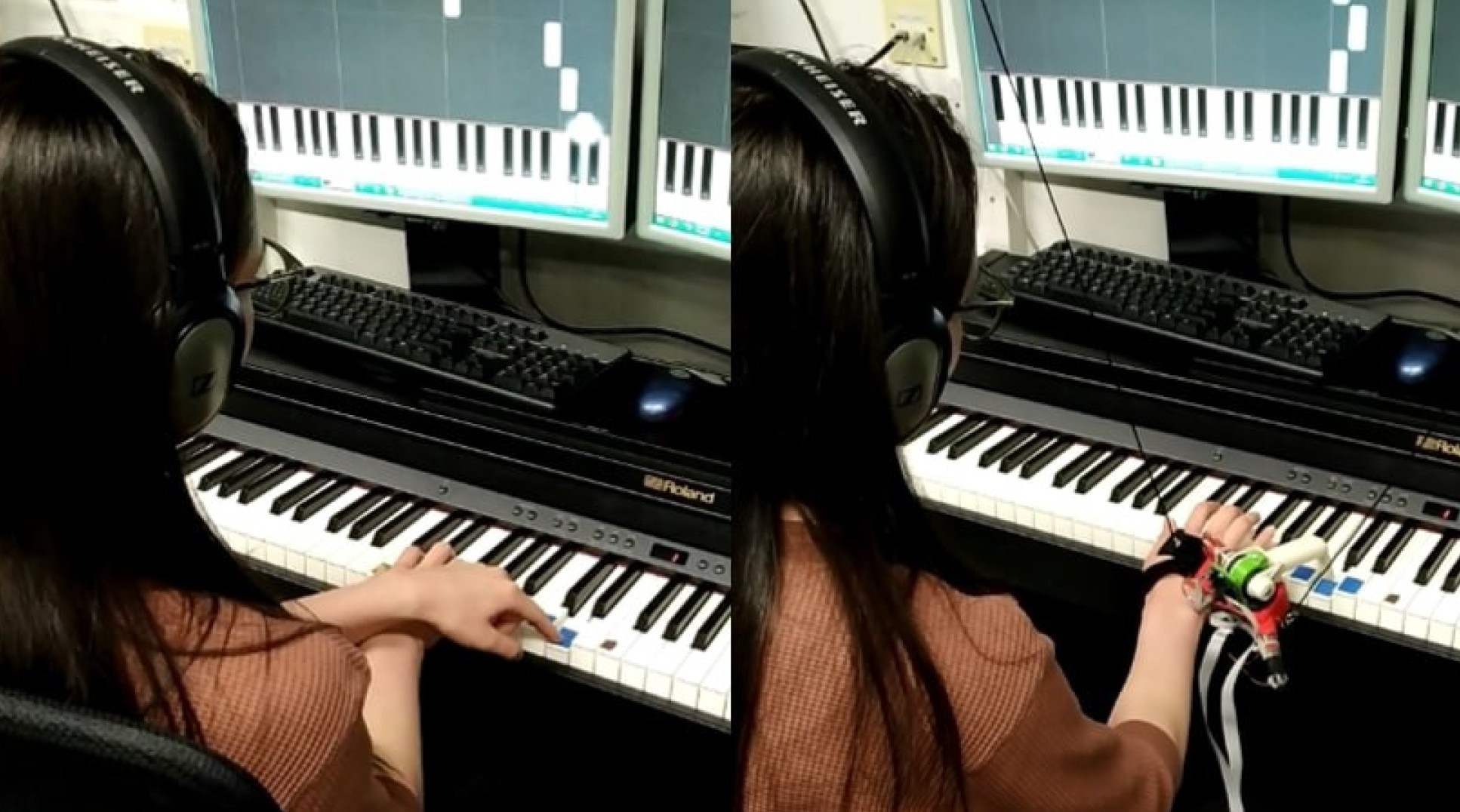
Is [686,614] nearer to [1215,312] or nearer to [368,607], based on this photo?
[368,607]

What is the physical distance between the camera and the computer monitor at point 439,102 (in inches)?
35.2

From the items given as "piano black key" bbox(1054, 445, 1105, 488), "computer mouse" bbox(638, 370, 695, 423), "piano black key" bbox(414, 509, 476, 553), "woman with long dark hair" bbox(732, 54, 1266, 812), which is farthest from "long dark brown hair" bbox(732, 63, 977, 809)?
"piano black key" bbox(414, 509, 476, 553)

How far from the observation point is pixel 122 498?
82 centimetres

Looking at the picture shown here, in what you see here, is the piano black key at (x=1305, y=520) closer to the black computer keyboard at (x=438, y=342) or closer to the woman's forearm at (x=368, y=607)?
the black computer keyboard at (x=438, y=342)

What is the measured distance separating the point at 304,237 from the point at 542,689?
385 millimetres

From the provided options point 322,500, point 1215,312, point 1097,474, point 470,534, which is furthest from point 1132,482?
point 322,500

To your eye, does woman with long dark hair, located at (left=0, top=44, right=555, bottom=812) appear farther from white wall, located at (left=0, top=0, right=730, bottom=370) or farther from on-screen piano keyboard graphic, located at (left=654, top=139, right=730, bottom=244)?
on-screen piano keyboard graphic, located at (left=654, top=139, right=730, bottom=244)

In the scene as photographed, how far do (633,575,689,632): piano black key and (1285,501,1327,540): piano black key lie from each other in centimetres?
43

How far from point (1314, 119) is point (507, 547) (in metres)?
0.64

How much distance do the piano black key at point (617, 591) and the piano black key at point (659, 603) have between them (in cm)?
2

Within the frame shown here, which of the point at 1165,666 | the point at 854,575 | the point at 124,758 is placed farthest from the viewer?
the point at 1165,666

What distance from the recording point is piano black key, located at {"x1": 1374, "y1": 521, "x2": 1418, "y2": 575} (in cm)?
96

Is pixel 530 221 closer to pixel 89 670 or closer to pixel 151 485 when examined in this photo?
pixel 151 485

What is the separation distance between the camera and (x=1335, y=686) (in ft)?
3.29
